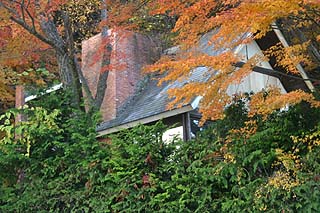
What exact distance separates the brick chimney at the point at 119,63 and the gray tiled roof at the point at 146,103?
329 mm

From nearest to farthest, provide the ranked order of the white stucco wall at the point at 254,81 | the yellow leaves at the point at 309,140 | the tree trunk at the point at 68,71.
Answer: the yellow leaves at the point at 309,140 → the tree trunk at the point at 68,71 → the white stucco wall at the point at 254,81

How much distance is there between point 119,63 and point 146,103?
1.97m

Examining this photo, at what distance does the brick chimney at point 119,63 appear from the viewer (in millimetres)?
13516

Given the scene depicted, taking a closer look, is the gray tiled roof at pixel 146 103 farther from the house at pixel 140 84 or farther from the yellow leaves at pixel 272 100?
the yellow leaves at pixel 272 100

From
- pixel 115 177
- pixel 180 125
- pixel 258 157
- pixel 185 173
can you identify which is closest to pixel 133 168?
pixel 115 177

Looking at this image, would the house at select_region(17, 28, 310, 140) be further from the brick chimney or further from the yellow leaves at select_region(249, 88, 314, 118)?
the yellow leaves at select_region(249, 88, 314, 118)

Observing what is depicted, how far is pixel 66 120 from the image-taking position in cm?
916

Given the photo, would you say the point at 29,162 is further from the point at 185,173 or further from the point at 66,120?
the point at 185,173

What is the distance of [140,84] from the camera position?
1431cm

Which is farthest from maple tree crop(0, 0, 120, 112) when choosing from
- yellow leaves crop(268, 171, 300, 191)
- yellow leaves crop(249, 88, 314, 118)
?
yellow leaves crop(268, 171, 300, 191)

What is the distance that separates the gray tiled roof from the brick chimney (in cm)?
33

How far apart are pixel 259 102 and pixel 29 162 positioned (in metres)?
4.80

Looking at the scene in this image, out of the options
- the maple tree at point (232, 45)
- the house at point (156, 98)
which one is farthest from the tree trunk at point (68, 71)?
the maple tree at point (232, 45)

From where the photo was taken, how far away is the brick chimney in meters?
13.5
